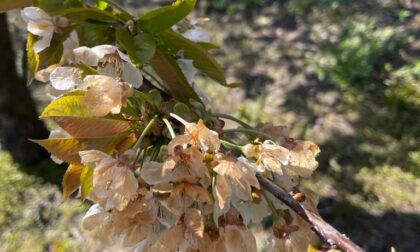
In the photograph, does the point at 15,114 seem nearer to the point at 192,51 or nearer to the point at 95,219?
the point at 192,51

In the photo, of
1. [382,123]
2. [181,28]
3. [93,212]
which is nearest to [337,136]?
[382,123]

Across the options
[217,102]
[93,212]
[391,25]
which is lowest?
[217,102]

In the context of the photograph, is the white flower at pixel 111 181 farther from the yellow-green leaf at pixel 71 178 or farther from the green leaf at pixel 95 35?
the green leaf at pixel 95 35

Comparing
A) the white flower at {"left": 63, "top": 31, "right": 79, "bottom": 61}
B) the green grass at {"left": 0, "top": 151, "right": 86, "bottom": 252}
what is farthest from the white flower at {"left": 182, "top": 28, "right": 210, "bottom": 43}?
the green grass at {"left": 0, "top": 151, "right": 86, "bottom": 252}

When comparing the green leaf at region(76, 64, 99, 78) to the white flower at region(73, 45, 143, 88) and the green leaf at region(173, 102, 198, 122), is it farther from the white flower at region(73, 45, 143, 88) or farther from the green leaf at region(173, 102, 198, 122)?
the green leaf at region(173, 102, 198, 122)

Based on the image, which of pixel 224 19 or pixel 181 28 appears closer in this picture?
pixel 181 28

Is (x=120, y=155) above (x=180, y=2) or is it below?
below

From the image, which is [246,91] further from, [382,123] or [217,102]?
[382,123]
